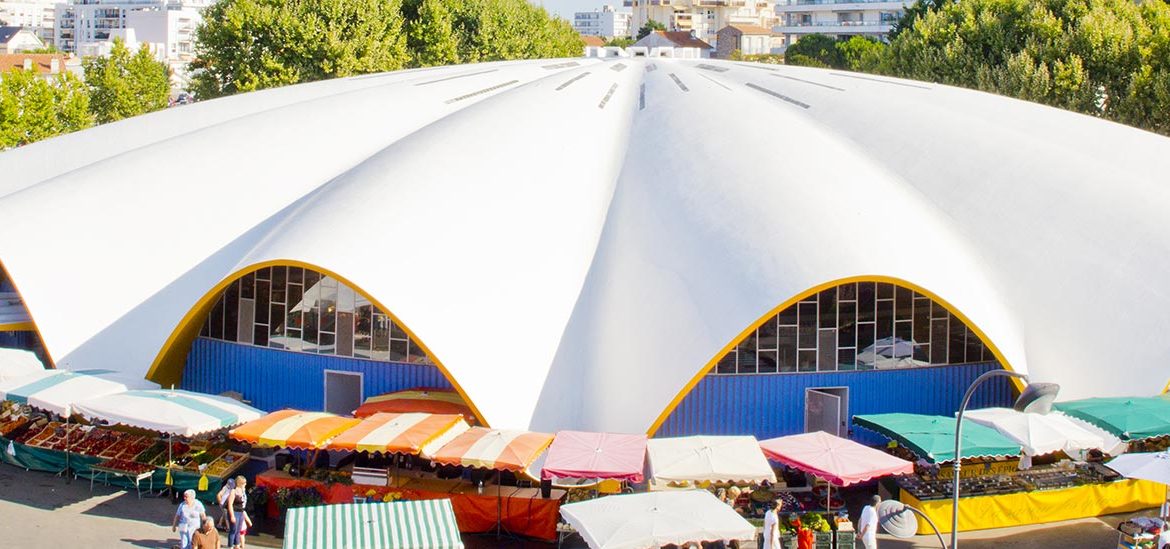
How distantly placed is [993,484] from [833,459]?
3.04 metres

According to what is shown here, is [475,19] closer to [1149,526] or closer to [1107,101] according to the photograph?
[1107,101]

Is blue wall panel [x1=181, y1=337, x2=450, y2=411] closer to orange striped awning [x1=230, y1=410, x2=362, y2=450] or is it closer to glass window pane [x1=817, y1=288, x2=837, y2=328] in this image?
orange striped awning [x1=230, y1=410, x2=362, y2=450]

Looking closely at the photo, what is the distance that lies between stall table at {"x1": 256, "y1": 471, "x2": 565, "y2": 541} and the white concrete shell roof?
4.02 feet

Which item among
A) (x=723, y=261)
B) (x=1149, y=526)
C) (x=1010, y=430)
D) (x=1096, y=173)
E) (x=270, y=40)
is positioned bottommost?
(x=1149, y=526)

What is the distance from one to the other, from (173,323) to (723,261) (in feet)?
31.9

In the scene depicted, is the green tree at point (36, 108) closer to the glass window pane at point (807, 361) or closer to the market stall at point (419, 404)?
the market stall at point (419, 404)

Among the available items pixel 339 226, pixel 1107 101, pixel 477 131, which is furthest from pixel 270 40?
pixel 1107 101

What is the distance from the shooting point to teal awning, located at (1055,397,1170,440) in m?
16.8

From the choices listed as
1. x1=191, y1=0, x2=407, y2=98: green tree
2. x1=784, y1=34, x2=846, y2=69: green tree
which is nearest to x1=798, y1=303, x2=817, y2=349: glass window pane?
x1=191, y1=0, x2=407, y2=98: green tree

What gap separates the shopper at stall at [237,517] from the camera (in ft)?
52.0

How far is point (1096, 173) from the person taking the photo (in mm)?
21500

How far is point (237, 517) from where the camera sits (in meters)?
15.9

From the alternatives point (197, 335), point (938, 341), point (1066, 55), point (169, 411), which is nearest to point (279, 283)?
point (197, 335)

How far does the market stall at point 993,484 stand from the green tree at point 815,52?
75.0 metres
